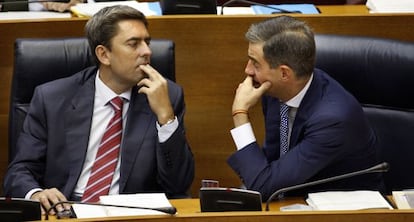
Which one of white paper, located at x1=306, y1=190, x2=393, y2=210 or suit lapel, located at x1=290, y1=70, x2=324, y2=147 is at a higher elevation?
suit lapel, located at x1=290, y1=70, x2=324, y2=147

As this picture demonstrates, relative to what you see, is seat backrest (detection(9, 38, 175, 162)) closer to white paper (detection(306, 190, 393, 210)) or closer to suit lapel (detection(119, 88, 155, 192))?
suit lapel (detection(119, 88, 155, 192))

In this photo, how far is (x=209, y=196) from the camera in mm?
2268

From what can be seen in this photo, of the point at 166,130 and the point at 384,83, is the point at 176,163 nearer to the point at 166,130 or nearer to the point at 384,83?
the point at 166,130

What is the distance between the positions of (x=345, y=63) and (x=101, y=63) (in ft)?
2.29

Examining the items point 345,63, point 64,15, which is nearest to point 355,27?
point 345,63

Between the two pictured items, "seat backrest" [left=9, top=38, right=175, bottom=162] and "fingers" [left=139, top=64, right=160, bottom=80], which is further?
"seat backrest" [left=9, top=38, right=175, bottom=162]

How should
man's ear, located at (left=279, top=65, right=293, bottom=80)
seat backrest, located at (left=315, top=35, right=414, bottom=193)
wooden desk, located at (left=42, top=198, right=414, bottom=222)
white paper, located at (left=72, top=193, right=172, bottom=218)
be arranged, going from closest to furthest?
wooden desk, located at (left=42, top=198, right=414, bottom=222) < white paper, located at (left=72, top=193, right=172, bottom=218) < man's ear, located at (left=279, top=65, right=293, bottom=80) < seat backrest, located at (left=315, top=35, right=414, bottom=193)

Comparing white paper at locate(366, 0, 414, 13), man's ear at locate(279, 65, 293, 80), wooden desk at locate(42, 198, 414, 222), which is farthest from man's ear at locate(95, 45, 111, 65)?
white paper at locate(366, 0, 414, 13)

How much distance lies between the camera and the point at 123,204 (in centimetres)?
235

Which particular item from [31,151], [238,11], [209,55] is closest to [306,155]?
[31,151]

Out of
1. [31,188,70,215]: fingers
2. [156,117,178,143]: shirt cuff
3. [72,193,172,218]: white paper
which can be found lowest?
[31,188,70,215]: fingers

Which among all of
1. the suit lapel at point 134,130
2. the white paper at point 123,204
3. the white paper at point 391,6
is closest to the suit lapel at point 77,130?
the suit lapel at point 134,130

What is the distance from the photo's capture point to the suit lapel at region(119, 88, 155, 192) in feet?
9.19

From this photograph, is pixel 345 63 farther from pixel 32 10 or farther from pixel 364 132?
pixel 32 10
